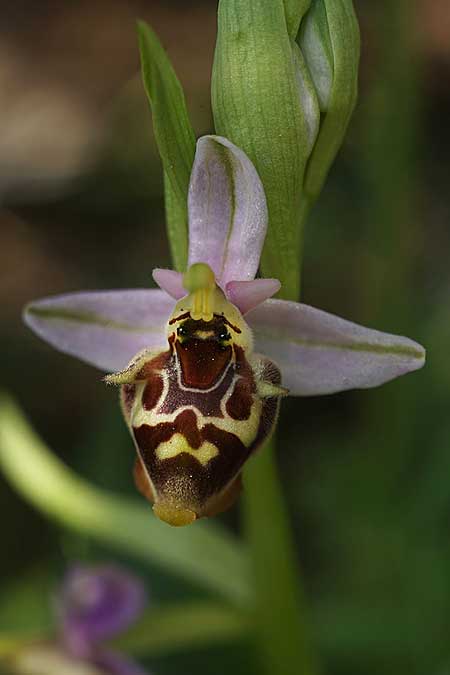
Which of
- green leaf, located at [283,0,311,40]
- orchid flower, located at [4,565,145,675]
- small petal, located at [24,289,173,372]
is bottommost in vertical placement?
orchid flower, located at [4,565,145,675]

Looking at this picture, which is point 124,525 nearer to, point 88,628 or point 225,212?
point 88,628

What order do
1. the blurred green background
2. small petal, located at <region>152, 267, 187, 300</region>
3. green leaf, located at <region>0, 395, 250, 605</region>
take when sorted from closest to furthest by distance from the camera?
small petal, located at <region>152, 267, 187, 300</region>
green leaf, located at <region>0, 395, 250, 605</region>
the blurred green background

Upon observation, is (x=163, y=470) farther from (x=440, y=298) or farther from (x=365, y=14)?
(x=365, y=14)

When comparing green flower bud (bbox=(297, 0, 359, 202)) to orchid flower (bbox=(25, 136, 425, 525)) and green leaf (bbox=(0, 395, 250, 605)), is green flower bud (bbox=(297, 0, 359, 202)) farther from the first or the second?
green leaf (bbox=(0, 395, 250, 605))

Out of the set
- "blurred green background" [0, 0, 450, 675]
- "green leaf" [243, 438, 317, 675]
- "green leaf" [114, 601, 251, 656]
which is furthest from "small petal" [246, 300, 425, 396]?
"green leaf" [114, 601, 251, 656]

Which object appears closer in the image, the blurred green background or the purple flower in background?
the purple flower in background

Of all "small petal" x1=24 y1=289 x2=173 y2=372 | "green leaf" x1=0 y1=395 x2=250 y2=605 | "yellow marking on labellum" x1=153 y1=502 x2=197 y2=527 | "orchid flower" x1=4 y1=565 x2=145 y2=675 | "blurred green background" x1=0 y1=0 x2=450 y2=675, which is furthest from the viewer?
"blurred green background" x1=0 y1=0 x2=450 y2=675

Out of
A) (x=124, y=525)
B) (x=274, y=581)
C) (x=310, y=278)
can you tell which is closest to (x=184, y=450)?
(x=274, y=581)

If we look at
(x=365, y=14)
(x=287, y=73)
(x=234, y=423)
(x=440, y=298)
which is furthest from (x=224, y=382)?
(x=365, y=14)
